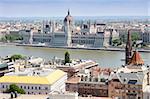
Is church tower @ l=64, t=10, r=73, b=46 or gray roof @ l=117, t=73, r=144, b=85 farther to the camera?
church tower @ l=64, t=10, r=73, b=46

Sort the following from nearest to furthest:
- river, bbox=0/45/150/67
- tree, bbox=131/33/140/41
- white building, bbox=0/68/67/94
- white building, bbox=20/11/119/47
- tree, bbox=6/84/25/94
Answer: tree, bbox=6/84/25/94, white building, bbox=0/68/67/94, river, bbox=0/45/150/67, tree, bbox=131/33/140/41, white building, bbox=20/11/119/47

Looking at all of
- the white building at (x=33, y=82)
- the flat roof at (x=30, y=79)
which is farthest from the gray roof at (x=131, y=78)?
the flat roof at (x=30, y=79)

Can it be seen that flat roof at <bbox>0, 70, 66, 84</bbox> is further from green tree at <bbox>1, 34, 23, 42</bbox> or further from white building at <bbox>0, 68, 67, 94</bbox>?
green tree at <bbox>1, 34, 23, 42</bbox>

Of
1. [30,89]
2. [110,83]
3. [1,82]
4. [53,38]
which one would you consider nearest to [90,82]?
[110,83]

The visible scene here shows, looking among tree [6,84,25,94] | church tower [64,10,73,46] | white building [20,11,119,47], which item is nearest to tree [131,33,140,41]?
white building [20,11,119,47]

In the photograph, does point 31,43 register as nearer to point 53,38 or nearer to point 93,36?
point 53,38

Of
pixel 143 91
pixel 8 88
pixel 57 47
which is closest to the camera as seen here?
pixel 143 91

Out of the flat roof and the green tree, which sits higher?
the flat roof

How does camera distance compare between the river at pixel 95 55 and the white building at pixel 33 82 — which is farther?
the river at pixel 95 55

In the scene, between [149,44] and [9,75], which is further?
[149,44]

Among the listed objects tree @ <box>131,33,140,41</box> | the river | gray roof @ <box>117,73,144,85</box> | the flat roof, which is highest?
gray roof @ <box>117,73,144,85</box>

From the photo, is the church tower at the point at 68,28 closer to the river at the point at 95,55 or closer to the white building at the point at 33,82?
the river at the point at 95,55
